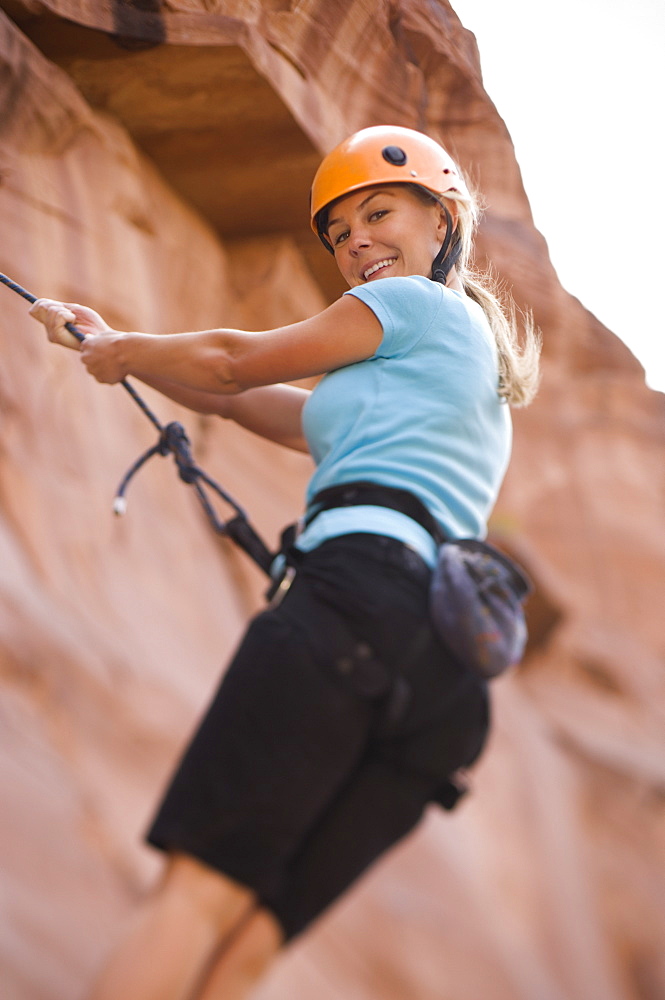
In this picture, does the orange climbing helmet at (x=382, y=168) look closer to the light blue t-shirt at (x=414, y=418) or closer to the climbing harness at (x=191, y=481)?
the light blue t-shirt at (x=414, y=418)

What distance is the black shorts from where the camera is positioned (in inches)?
50.4

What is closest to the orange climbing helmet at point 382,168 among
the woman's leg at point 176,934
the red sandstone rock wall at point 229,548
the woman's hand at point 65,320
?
the woman's hand at point 65,320

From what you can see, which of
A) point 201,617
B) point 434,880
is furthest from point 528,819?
point 201,617

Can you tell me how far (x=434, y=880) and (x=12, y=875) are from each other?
6.60ft

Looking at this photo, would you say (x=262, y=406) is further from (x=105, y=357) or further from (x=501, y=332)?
(x=501, y=332)

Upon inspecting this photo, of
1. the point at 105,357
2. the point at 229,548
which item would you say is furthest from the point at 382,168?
the point at 229,548

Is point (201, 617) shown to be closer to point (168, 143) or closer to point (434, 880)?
point (434, 880)

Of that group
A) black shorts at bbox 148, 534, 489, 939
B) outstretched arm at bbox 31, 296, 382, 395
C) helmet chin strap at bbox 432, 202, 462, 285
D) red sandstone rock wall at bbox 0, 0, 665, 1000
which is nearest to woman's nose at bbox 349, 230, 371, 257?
helmet chin strap at bbox 432, 202, 462, 285

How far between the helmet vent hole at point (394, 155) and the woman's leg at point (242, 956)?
1292mm

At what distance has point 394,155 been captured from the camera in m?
1.84

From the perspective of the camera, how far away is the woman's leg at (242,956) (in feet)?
4.28

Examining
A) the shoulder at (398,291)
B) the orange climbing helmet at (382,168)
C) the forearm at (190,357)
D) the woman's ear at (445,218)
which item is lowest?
the forearm at (190,357)

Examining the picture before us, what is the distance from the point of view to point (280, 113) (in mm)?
3738

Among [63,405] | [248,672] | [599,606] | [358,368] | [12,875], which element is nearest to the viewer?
[248,672]
